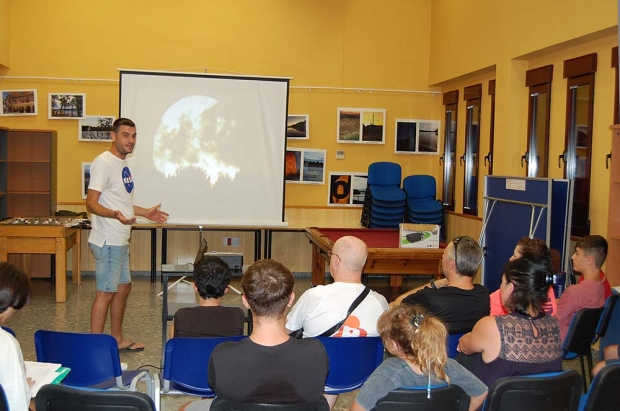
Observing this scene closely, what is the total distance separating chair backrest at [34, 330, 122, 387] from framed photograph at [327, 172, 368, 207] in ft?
22.1

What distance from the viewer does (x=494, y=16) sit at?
7.87 m

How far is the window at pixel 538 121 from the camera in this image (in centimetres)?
Answer: 710

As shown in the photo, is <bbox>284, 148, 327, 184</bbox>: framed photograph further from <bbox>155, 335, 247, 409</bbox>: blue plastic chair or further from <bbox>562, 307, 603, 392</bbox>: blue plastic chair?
<bbox>155, 335, 247, 409</bbox>: blue plastic chair

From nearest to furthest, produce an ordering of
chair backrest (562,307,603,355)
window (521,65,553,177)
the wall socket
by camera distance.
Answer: chair backrest (562,307,603,355) → window (521,65,553,177) → the wall socket

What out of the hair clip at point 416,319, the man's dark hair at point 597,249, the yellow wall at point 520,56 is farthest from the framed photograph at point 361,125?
the hair clip at point 416,319

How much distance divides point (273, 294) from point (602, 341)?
2.91m

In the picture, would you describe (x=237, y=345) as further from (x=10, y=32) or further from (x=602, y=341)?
(x=10, y=32)

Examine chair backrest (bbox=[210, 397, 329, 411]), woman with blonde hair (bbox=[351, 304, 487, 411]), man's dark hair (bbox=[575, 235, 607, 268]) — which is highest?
man's dark hair (bbox=[575, 235, 607, 268])

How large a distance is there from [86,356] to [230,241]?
6.30 meters

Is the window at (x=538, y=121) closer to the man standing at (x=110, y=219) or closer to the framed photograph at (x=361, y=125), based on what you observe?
the framed photograph at (x=361, y=125)

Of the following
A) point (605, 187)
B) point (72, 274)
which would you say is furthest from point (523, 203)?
point (72, 274)

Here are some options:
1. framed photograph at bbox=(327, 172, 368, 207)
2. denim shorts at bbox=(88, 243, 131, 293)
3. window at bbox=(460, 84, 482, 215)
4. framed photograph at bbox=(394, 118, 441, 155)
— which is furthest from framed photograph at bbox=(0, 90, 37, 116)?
window at bbox=(460, 84, 482, 215)

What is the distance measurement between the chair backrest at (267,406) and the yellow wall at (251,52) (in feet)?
24.6

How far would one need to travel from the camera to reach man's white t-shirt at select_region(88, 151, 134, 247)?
5.04 m
